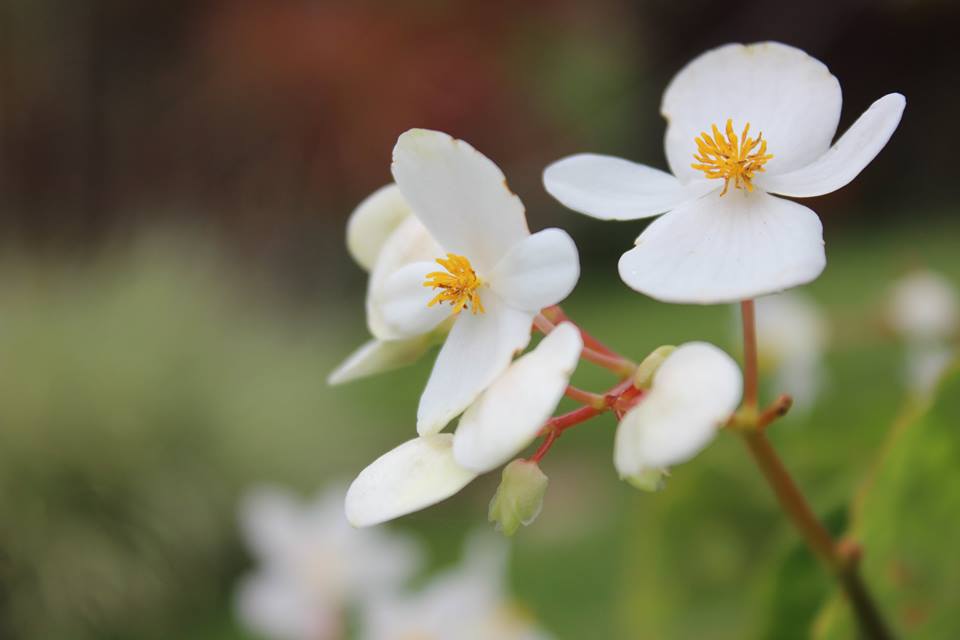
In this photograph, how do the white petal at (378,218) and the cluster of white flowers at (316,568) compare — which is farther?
the cluster of white flowers at (316,568)

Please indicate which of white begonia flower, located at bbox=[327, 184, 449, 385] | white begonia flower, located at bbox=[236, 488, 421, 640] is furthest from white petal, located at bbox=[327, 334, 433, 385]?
white begonia flower, located at bbox=[236, 488, 421, 640]

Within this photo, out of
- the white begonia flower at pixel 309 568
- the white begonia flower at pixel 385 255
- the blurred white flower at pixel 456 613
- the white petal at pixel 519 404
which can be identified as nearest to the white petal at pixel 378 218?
the white begonia flower at pixel 385 255

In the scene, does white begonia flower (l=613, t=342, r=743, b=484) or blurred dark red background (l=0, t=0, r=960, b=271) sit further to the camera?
blurred dark red background (l=0, t=0, r=960, b=271)

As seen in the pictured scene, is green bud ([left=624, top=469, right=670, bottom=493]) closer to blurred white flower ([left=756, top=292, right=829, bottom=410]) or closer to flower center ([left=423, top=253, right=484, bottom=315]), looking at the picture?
flower center ([left=423, top=253, right=484, bottom=315])

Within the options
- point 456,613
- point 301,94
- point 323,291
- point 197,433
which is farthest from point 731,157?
point 301,94

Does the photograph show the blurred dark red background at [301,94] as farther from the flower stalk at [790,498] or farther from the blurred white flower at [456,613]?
the flower stalk at [790,498]

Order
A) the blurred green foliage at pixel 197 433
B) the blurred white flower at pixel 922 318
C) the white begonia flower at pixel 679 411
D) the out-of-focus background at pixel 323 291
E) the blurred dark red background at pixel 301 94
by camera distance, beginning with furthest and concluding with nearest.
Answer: the blurred dark red background at pixel 301 94 → the blurred green foliage at pixel 197 433 → the blurred white flower at pixel 922 318 → the out-of-focus background at pixel 323 291 → the white begonia flower at pixel 679 411

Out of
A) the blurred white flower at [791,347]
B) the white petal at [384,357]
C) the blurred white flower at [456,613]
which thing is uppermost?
the white petal at [384,357]
